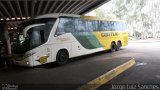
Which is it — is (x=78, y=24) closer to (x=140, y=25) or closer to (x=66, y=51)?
(x=66, y=51)

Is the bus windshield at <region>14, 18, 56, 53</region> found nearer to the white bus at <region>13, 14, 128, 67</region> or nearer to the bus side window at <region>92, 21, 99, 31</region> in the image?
the white bus at <region>13, 14, 128, 67</region>

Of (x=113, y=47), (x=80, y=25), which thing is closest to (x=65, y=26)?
(x=80, y=25)

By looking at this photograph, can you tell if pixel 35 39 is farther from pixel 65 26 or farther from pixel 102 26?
pixel 102 26

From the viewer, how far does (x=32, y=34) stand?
12938mm

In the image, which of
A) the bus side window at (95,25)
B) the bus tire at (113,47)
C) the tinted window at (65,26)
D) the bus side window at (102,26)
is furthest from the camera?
the bus tire at (113,47)

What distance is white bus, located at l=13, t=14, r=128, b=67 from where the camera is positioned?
42.3 feet

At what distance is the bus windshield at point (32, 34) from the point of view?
12.9m

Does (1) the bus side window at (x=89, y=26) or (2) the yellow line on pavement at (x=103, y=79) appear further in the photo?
(1) the bus side window at (x=89, y=26)

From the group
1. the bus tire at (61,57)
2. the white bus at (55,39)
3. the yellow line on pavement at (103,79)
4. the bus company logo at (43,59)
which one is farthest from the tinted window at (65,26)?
the yellow line on pavement at (103,79)

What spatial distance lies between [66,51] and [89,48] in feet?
8.33

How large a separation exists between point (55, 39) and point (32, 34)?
1.44m

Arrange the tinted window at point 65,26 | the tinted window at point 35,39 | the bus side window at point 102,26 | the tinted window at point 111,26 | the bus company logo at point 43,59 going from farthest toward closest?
the tinted window at point 111,26
the bus side window at point 102,26
the tinted window at point 65,26
the bus company logo at point 43,59
the tinted window at point 35,39

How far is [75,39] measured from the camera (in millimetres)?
15445

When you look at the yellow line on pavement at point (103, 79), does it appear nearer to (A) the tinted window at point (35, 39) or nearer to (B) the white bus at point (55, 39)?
(B) the white bus at point (55, 39)
